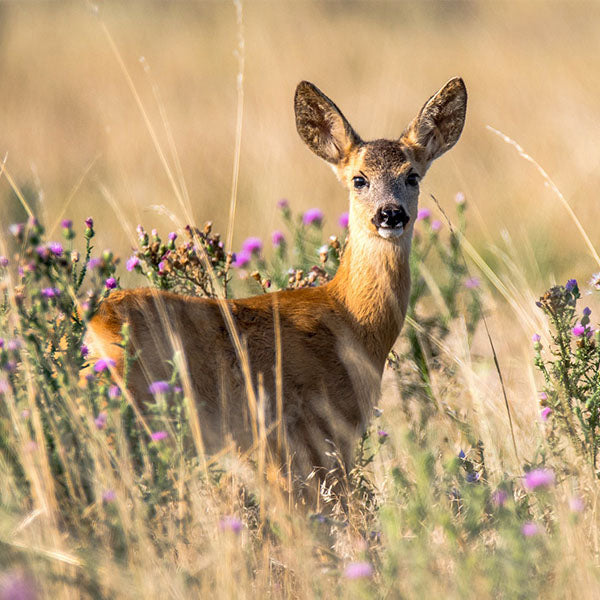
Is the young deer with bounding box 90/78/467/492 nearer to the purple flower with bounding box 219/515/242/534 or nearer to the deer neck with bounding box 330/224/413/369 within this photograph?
the deer neck with bounding box 330/224/413/369

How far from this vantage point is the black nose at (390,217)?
4.59 m

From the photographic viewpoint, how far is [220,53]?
16.7 m

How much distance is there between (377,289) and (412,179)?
0.60 meters

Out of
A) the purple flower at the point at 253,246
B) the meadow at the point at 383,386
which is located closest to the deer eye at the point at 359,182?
the meadow at the point at 383,386

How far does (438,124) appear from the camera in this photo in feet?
17.4

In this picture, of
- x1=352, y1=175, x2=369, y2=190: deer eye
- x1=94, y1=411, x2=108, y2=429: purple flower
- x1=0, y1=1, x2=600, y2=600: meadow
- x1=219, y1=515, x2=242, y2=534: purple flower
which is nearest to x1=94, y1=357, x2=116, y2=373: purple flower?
x1=0, y1=1, x2=600, y2=600: meadow

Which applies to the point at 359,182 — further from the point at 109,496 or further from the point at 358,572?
the point at 358,572

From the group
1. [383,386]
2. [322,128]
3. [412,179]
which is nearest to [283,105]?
[383,386]

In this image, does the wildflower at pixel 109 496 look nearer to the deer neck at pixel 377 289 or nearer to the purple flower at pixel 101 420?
the purple flower at pixel 101 420

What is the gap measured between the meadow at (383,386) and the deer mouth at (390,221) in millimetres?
581

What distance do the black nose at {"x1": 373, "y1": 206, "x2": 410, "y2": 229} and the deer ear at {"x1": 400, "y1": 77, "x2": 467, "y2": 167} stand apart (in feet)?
2.04

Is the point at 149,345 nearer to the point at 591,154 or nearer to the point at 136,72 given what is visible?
the point at 591,154

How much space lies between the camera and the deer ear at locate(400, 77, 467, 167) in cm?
515

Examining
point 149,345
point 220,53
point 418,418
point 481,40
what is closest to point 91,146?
point 220,53
